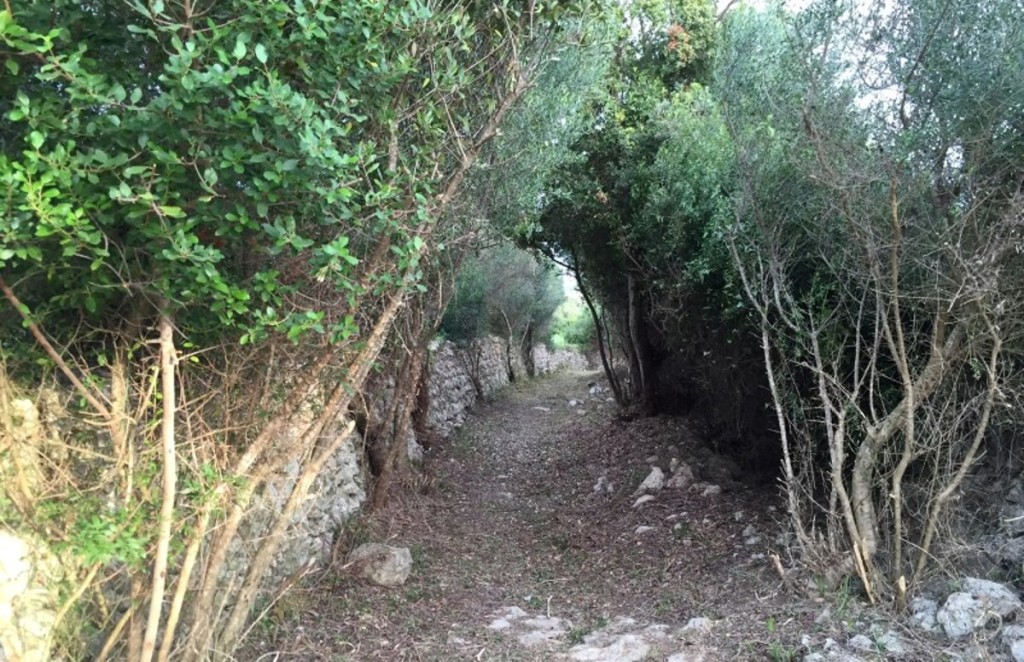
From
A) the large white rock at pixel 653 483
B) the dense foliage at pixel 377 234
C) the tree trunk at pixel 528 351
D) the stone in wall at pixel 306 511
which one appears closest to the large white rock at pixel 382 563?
the stone in wall at pixel 306 511

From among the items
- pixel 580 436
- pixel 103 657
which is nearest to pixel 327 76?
pixel 103 657

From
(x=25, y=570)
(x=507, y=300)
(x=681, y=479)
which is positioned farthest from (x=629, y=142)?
(x=507, y=300)

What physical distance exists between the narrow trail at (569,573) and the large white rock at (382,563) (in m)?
0.14

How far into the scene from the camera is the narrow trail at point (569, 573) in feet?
17.2

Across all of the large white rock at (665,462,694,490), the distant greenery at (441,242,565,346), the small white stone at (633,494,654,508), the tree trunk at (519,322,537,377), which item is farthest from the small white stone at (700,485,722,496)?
the tree trunk at (519,322,537,377)

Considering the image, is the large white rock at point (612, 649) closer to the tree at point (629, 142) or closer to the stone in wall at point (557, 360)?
the tree at point (629, 142)

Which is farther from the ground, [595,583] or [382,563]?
[382,563]

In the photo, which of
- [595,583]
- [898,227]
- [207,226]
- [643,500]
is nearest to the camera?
[207,226]

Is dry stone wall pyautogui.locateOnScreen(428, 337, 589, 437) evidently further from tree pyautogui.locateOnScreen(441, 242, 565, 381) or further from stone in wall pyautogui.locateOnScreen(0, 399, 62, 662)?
stone in wall pyautogui.locateOnScreen(0, 399, 62, 662)

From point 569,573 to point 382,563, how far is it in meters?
2.00

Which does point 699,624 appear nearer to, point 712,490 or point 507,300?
point 712,490

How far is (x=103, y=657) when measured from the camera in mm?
3576

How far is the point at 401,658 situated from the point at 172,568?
1964mm

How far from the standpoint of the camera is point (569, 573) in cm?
727
